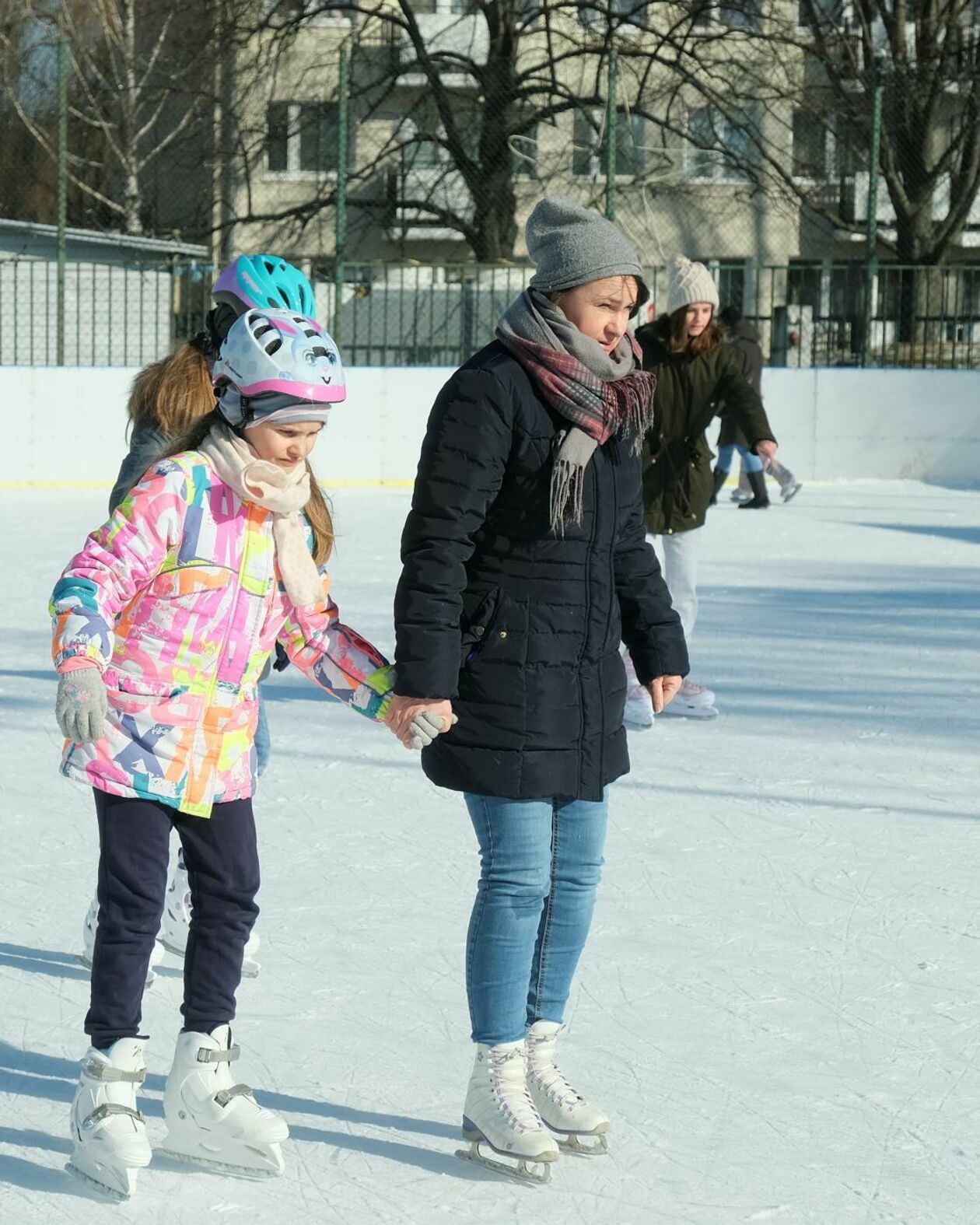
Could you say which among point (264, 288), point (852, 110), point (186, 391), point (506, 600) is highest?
point (852, 110)

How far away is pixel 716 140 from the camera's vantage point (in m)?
19.9

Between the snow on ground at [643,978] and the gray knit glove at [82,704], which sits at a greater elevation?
the gray knit glove at [82,704]

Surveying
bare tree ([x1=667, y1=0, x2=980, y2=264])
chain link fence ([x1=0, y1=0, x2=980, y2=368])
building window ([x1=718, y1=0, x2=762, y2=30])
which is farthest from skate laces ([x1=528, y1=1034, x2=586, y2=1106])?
building window ([x1=718, y1=0, x2=762, y2=30])

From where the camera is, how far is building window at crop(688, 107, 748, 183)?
19.7 meters

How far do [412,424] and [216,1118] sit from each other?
11215mm

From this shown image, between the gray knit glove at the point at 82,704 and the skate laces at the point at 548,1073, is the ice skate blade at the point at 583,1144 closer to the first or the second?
the skate laces at the point at 548,1073

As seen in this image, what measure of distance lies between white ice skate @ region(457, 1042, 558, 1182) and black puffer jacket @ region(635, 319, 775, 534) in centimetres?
315

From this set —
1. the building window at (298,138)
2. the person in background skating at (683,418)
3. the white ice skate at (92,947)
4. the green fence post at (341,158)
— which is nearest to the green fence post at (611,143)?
the green fence post at (341,158)

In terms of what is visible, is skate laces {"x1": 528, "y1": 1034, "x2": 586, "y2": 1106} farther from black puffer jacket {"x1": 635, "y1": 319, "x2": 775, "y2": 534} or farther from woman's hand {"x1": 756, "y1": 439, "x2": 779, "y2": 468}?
woman's hand {"x1": 756, "y1": 439, "x2": 779, "y2": 468}

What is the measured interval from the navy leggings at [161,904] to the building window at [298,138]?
19.3 metres

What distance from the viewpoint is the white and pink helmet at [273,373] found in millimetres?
2588

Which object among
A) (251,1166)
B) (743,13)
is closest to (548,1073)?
(251,1166)

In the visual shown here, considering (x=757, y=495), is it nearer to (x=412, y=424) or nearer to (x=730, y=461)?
(x=730, y=461)

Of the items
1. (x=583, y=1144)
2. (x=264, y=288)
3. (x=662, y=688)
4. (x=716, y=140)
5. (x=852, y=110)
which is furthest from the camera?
(x=716, y=140)
